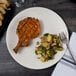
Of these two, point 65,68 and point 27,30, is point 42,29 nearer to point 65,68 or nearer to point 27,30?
point 27,30

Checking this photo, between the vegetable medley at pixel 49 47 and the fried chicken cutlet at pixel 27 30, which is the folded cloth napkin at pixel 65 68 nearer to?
the vegetable medley at pixel 49 47

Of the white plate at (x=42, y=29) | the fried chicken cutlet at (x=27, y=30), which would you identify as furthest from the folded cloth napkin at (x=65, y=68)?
the fried chicken cutlet at (x=27, y=30)

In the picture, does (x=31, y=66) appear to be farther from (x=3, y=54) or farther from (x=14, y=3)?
(x=14, y=3)

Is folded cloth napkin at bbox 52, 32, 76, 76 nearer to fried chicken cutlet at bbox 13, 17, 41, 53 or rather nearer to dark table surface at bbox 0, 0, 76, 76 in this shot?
dark table surface at bbox 0, 0, 76, 76

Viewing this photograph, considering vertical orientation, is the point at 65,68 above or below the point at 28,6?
below

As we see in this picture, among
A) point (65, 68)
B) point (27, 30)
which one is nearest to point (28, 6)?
point (27, 30)

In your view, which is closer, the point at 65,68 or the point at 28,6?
the point at 65,68
